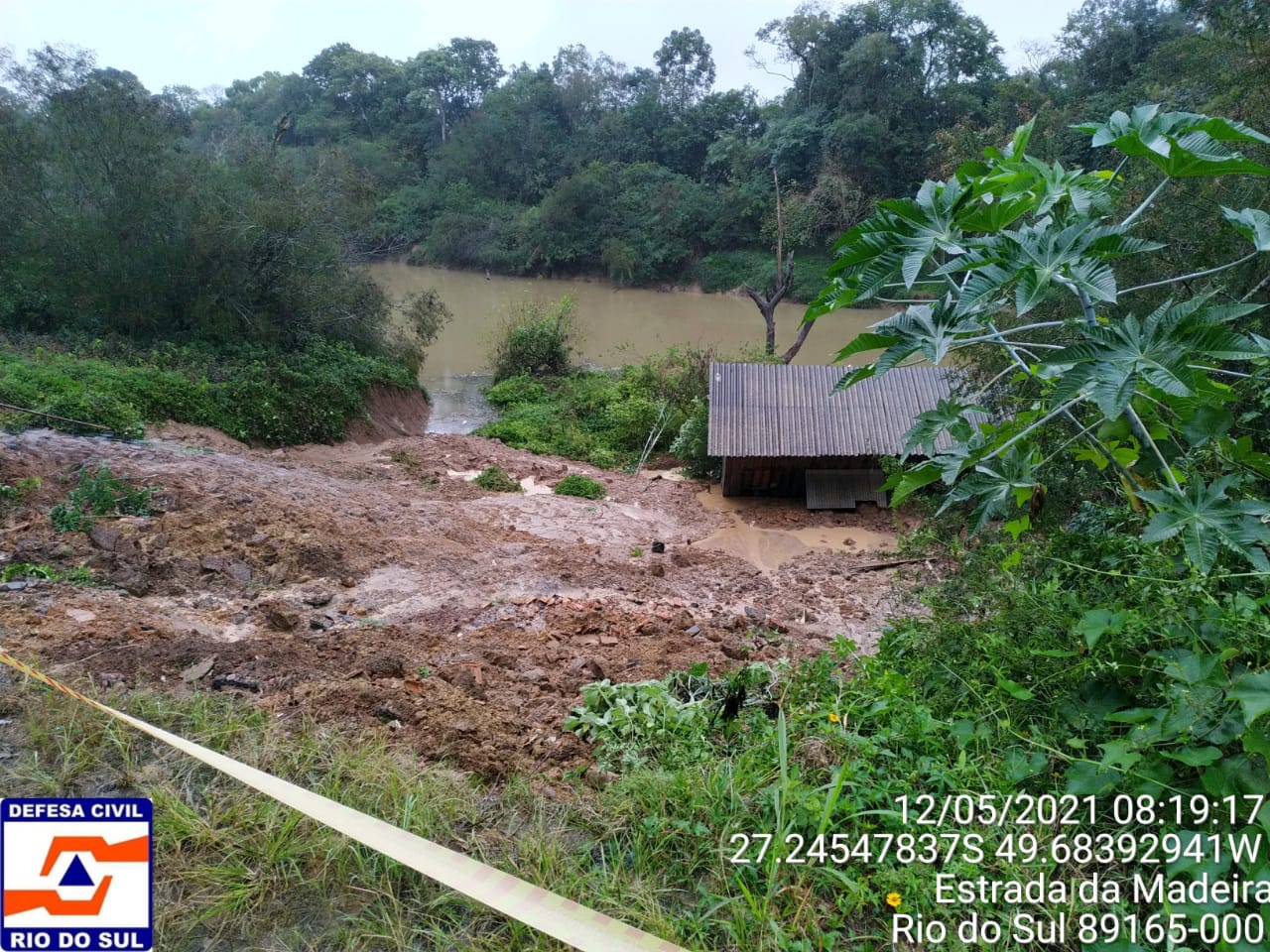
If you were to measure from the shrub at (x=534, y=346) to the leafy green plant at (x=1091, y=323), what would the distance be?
19.5 m

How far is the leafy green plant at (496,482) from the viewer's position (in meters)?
11.5

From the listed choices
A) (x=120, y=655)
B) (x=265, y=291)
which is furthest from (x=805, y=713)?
(x=265, y=291)

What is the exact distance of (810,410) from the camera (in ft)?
35.2

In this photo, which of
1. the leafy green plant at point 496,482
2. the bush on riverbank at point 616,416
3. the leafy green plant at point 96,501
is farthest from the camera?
the bush on riverbank at point 616,416

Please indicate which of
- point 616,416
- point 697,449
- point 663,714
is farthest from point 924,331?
point 616,416

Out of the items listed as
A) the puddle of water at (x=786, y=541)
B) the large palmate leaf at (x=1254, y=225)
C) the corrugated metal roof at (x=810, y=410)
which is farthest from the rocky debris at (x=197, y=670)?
the corrugated metal roof at (x=810, y=410)

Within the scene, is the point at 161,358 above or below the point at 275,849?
above

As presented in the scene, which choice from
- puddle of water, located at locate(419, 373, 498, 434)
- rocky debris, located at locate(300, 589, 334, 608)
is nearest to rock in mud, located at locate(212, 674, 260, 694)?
rocky debris, located at locate(300, 589, 334, 608)

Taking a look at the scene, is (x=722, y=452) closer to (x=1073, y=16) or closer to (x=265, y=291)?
(x=265, y=291)

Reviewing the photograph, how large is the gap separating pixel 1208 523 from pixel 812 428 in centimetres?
845

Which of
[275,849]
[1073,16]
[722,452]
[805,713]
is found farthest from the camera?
[1073,16]

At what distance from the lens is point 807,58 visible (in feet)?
106

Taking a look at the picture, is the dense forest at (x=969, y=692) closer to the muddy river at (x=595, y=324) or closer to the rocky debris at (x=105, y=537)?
the rocky debris at (x=105, y=537)

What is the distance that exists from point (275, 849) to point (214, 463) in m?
7.73
